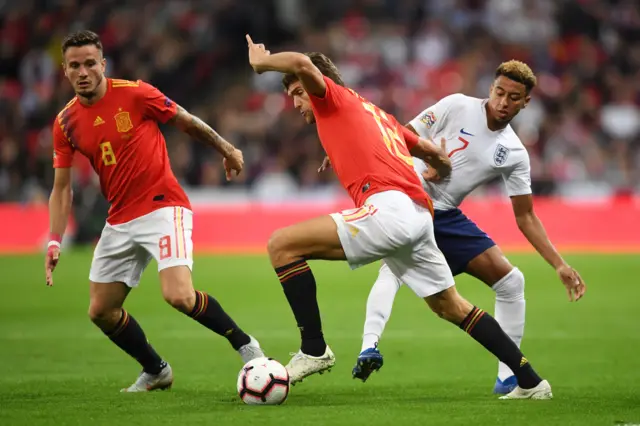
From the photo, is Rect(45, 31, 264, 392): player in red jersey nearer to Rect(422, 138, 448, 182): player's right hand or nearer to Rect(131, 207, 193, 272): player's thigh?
Rect(131, 207, 193, 272): player's thigh

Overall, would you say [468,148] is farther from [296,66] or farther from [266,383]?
[266,383]

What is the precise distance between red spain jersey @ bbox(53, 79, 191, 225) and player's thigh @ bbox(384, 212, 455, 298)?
70.2 inches

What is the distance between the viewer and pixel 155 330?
35.7ft

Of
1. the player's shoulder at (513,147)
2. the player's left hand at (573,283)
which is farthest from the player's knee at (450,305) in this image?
the player's shoulder at (513,147)

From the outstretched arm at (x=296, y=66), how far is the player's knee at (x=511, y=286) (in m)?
2.19

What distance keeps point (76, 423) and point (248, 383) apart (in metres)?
1.11

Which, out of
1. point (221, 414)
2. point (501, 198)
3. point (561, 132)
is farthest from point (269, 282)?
point (221, 414)

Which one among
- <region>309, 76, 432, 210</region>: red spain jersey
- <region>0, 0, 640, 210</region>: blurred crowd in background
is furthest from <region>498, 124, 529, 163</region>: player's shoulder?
<region>0, 0, 640, 210</region>: blurred crowd in background

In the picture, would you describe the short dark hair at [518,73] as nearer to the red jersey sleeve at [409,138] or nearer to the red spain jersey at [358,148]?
the red jersey sleeve at [409,138]

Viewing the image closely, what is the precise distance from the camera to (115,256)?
7191 millimetres

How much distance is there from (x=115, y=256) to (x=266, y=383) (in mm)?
1480

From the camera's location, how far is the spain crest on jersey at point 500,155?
24.5 ft

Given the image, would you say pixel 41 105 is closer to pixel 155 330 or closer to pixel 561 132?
pixel 561 132

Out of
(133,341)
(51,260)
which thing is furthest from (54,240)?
(133,341)
